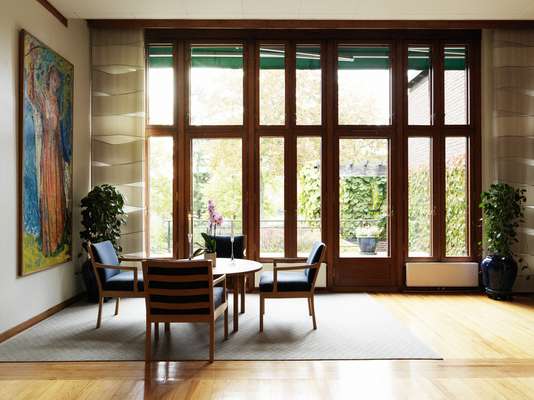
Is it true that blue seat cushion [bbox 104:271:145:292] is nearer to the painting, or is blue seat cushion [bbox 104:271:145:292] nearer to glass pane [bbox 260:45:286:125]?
the painting

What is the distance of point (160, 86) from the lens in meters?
6.50

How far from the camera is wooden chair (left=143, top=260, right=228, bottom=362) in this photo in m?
3.56

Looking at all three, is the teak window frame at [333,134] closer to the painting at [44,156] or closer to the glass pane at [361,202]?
the glass pane at [361,202]

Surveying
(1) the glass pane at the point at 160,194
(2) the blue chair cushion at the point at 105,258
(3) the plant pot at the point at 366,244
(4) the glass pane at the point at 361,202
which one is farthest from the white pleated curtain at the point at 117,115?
(3) the plant pot at the point at 366,244

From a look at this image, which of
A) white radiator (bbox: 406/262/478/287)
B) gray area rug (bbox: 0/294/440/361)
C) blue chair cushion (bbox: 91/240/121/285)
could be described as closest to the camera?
gray area rug (bbox: 0/294/440/361)

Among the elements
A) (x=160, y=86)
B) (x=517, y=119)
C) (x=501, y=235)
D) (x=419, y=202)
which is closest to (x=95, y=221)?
(x=160, y=86)

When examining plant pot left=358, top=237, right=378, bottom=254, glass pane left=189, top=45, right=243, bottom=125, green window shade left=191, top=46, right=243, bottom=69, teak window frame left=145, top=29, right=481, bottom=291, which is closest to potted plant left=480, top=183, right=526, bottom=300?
teak window frame left=145, top=29, right=481, bottom=291

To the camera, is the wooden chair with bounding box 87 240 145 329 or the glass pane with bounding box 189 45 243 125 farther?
the glass pane with bounding box 189 45 243 125

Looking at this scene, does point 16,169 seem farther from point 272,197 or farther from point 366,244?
point 366,244

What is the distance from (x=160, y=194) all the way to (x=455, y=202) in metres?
4.37

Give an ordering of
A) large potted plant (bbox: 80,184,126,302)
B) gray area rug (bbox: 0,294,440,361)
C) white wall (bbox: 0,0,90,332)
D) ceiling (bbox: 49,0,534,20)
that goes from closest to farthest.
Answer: gray area rug (bbox: 0,294,440,361), white wall (bbox: 0,0,90,332), ceiling (bbox: 49,0,534,20), large potted plant (bbox: 80,184,126,302)

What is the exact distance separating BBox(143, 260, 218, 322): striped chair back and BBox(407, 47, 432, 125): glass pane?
4351 millimetres

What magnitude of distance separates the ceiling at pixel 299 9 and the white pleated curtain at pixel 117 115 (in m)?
0.59

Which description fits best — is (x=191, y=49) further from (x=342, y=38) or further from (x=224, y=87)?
(x=342, y=38)
